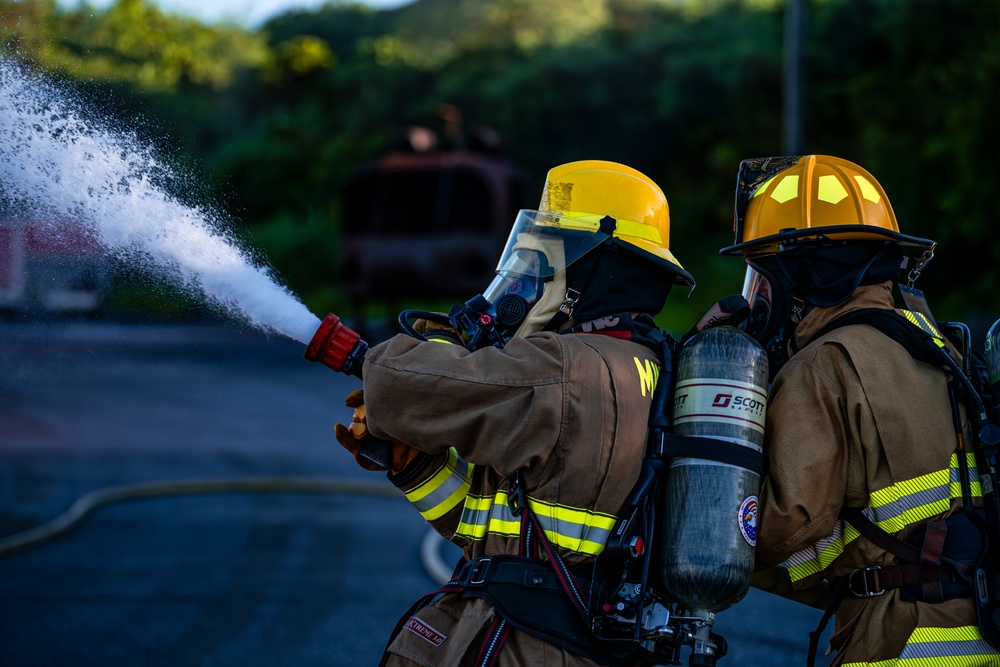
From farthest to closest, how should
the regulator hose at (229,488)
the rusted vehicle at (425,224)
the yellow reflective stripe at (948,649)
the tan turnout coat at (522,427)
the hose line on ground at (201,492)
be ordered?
the rusted vehicle at (425,224), the regulator hose at (229,488), the hose line on ground at (201,492), the yellow reflective stripe at (948,649), the tan turnout coat at (522,427)

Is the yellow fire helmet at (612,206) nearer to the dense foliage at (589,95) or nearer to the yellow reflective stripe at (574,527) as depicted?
the yellow reflective stripe at (574,527)

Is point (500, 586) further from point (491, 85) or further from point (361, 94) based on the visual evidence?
point (361, 94)

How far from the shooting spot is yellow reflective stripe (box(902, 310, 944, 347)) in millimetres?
2790

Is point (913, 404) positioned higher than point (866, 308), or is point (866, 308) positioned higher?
point (866, 308)

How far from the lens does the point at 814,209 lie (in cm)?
295

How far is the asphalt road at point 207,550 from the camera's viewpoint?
540cm

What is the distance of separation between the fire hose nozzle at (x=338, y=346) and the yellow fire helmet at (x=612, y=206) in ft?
1.83

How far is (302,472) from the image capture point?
9.29m

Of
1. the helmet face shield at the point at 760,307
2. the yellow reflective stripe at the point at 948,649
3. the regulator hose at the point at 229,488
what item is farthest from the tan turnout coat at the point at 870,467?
the regulator hose at the point at 229,488

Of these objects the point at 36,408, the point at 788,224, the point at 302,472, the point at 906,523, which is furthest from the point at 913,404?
the point at 36,408

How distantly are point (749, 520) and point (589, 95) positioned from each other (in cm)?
2606

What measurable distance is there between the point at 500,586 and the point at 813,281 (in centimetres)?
114

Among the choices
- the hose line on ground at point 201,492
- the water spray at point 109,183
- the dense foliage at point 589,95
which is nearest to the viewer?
the water spray at point 109,183

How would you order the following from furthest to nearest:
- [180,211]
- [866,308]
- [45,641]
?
[45,641]
[180,211]
[866,308]
